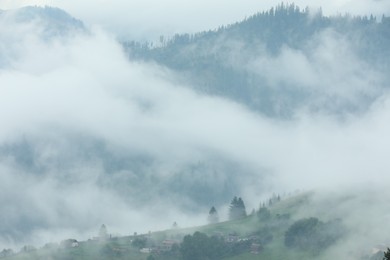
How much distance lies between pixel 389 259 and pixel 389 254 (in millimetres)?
671

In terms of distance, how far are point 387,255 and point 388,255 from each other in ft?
0.34

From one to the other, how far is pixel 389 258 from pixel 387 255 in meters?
0.35

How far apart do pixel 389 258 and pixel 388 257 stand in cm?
21

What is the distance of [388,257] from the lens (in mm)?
79938

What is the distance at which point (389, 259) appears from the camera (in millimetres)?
79875

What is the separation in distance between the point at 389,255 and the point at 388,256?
35 centimetres

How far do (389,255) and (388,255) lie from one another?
10 cm

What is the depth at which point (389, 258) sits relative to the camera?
79750 mm

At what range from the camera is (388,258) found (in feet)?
262

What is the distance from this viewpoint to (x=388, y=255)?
7969cm

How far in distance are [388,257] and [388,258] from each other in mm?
98

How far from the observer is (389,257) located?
7975cm

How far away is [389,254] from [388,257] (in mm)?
568
